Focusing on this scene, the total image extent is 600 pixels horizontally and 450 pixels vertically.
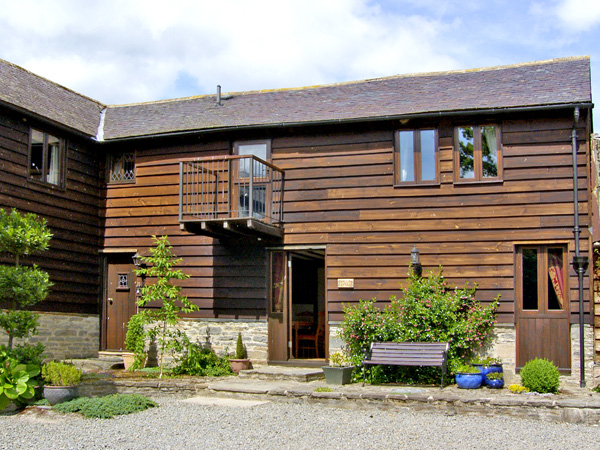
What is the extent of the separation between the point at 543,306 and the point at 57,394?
26.6ft

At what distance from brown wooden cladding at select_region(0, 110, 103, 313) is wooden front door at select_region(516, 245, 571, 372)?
8659 mm

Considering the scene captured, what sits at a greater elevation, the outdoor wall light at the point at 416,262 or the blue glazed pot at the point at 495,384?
the outdoor wall light at the point at 416,262

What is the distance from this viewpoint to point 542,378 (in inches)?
408

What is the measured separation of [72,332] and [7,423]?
483cm

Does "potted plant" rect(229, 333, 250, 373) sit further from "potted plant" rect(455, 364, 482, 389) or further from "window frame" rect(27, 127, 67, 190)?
"window frame" rect(27, 127, 67, 190)

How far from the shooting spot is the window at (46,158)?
1391 cm

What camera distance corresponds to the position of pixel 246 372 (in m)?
12.9

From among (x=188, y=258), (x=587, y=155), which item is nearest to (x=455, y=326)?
(x=587, y=155)

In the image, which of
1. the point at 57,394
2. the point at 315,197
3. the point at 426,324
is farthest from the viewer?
the point at 315,197

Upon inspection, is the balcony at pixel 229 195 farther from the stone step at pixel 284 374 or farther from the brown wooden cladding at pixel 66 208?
the stone step at pixel 284 374

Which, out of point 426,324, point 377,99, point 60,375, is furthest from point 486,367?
point 60,375

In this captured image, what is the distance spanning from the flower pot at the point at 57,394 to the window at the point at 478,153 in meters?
7.59

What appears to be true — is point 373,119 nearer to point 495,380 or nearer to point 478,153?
point 478,153

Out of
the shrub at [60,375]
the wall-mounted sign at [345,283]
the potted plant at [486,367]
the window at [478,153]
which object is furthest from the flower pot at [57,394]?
the window at [478,153]
